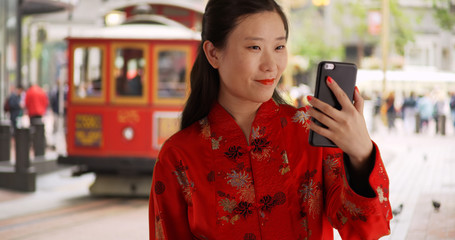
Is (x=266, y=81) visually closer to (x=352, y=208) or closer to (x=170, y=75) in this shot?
(x=352, y=208)

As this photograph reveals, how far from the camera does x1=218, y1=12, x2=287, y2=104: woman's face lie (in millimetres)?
2115

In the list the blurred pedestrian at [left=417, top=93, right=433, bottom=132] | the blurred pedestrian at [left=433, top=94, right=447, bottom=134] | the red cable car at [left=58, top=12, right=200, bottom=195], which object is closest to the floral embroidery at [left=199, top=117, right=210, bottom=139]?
the red cable car at [left=58, top=12, right=200, bottom=195]

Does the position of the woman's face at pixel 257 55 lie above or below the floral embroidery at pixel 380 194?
above

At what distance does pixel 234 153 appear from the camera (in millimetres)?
2184

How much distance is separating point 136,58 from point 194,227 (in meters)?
8.63

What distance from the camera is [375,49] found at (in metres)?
52.4

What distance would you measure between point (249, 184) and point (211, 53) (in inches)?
19.7

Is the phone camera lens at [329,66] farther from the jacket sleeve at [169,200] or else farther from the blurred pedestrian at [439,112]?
the blurred pedestrian at [439,112]

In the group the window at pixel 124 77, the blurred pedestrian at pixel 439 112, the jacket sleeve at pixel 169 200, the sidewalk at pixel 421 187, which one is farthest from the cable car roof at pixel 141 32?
the blurred pedestrian at pixel 439 112

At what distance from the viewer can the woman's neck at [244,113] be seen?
2251mm

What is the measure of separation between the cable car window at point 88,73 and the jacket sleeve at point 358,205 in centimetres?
884

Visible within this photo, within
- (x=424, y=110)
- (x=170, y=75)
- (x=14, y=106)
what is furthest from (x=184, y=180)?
(x=424, y=110)

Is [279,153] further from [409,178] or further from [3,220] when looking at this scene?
[409,178]

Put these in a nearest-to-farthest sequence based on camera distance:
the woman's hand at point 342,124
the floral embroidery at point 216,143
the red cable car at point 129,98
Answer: the woman's hand at point 342,124 < the floral embroidery at point 216,143 < the red cable car at point 129,98
